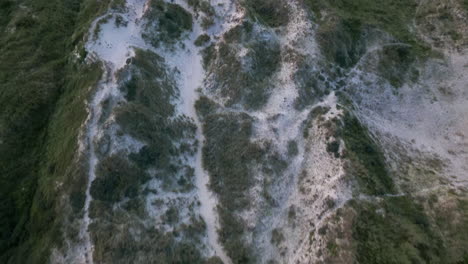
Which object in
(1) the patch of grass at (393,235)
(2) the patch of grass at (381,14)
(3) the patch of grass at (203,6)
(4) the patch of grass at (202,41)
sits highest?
(2) the patch of grass at (381,14)

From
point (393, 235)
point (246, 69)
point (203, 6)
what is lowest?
point (393, 235)

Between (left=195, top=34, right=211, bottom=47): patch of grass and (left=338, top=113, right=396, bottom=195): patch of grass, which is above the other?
(left=195, top=34, right=211, bottom=47): patch of grass

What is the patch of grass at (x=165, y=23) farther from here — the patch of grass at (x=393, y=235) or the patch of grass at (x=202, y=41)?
the patch of grass at (x=393, y=235)

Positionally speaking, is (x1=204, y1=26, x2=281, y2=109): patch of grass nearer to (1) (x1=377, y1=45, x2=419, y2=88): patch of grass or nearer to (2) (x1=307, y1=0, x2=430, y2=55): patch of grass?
(2) (x1=307, y1=0, x2=430, y2=55): patch of grass

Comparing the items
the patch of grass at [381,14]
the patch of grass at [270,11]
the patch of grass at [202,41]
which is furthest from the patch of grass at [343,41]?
the patch of grass at [202,41]

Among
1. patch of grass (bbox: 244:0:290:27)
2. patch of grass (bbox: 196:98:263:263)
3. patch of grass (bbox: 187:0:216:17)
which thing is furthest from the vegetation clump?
patch of grass (bbox: 244:0:290:27)

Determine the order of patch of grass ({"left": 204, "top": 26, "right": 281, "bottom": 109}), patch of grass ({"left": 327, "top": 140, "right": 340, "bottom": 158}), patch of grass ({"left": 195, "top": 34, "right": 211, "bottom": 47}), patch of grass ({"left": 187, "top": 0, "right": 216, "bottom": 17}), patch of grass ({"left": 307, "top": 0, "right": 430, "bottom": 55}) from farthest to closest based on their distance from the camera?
patch of grass ({"left": 307, "top": 0, "right": 430, "bottom": 55}), patch of grass ({"left": 187, "top": 0, "right": 216, "bottom": 17}), patch of grass ({"left": 195, "top": 34, "right": 211, "bottom": 47}), patch of grass ({"left": 204, "top": 26, "right": 281, "bottom": 109}), patch of grass ({"left": 327, "top": 140, "right": 340, "bottom": 158})

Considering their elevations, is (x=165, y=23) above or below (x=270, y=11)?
below

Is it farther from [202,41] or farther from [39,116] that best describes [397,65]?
[39,116]

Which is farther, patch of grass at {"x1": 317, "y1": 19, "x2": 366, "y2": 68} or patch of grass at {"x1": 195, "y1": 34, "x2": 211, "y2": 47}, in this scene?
patch of grass at {"x1": 195, "y1": 34, "x2": 211, "y2": 47}

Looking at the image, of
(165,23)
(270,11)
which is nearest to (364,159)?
(270,11)
